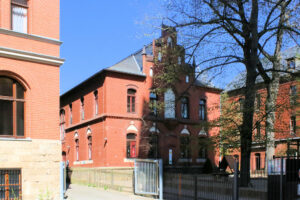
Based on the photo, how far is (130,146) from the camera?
2867cm

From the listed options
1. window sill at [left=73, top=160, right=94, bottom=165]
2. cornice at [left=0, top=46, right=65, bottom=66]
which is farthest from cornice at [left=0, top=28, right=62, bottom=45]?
window sill at [left=73, top=160, right=94, bottom=165]

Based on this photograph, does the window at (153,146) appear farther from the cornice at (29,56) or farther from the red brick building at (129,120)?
the cornice at (29,56)

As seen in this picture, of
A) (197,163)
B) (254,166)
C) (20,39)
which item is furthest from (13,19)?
(254,166)

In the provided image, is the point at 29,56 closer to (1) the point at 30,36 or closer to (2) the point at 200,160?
(1) the point at 30,36

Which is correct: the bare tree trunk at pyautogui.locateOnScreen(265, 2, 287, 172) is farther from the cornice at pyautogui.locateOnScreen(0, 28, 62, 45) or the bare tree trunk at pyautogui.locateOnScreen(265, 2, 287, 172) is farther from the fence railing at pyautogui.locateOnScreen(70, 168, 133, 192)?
the cornice at pyautogui.locateOnScreen(0, 28, 62, 45)

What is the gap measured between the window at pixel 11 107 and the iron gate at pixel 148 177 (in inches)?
245

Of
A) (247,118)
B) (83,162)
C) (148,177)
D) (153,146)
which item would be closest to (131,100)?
(153,146)

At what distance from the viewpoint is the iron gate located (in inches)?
644

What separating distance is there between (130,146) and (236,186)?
56.1 ft

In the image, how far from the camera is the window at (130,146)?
28469mm

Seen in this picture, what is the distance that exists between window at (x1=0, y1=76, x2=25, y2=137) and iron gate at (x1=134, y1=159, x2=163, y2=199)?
245 inches

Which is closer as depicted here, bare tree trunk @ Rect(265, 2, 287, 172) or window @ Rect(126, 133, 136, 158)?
bare tree trunk @ Rect(265, 2, 287, 172)

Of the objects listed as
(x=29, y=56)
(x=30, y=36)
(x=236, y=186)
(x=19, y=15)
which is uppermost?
(x=19, y=15)

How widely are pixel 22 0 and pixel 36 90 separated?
4.12 metres
